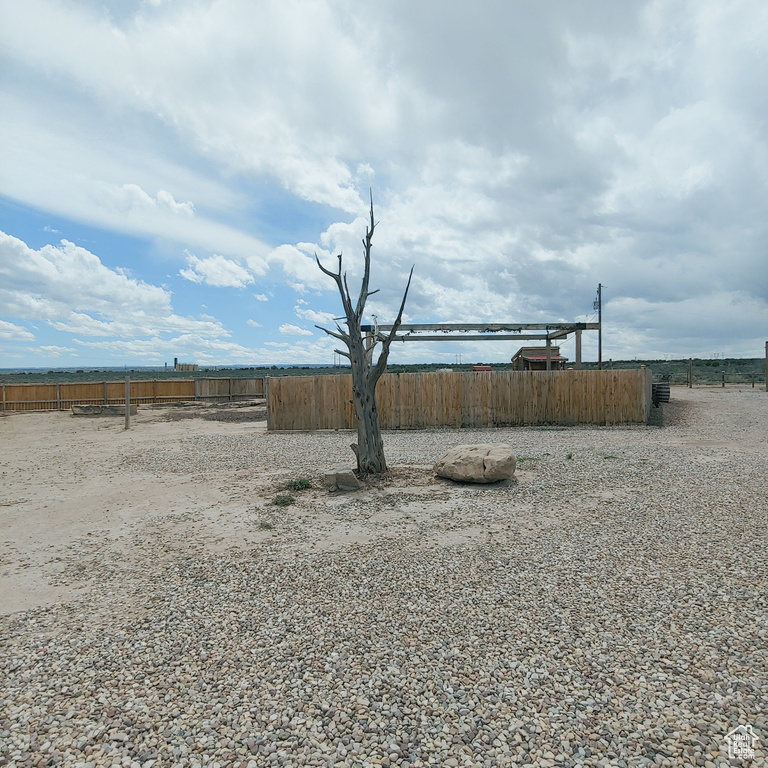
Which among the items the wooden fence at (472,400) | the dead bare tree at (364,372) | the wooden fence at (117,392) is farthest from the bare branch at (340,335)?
the wooden fence at (117,392)

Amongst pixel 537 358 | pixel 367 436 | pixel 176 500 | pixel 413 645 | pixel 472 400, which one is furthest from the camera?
pixel 537 358

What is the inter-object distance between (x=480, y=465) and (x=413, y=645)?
15.1 ft

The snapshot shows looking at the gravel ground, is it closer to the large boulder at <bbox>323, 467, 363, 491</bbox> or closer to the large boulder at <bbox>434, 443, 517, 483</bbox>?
the large boulder at <bbox>323, 467, 363, 491</bbox>

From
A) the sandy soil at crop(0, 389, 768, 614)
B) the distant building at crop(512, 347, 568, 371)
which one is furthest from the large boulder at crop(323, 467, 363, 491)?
the distant building at crop(512, 347, 568, 371)

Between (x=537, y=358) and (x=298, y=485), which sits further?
(x=537, y=358)

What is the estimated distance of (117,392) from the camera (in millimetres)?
26328

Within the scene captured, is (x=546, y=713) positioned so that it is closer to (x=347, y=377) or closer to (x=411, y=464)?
(x=411, y=464)

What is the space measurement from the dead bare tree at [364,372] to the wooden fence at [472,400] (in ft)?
A: 19.8
